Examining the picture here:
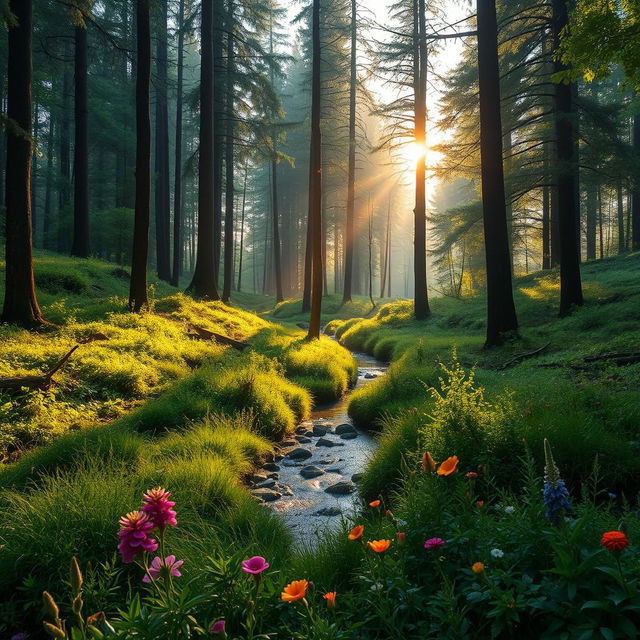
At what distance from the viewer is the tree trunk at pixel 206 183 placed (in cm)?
1550

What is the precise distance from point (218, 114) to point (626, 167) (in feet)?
54.3

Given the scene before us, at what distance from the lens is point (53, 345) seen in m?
7.49

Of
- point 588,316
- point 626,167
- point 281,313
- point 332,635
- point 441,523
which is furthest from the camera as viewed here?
point 281,313

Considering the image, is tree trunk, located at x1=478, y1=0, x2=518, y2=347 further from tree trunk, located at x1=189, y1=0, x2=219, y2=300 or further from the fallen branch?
tree trunk, located at x1=189, y1=0, x2=219, y2=300

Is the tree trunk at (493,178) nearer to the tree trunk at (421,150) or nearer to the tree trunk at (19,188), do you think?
the tree trunk at (421,150)

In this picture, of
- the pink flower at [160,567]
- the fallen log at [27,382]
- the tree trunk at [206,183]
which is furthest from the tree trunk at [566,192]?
the pink flower at [160,567]

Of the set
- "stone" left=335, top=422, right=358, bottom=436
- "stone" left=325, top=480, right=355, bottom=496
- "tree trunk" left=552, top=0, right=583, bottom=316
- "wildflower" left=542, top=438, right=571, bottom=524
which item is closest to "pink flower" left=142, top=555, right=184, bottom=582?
"wildflower" left=542, top=438, right=571, bottom=524

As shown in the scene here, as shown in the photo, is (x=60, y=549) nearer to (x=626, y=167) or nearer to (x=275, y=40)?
(x=626, y=167)

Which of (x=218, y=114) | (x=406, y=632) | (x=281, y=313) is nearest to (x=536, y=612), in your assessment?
(x=406, y=632)

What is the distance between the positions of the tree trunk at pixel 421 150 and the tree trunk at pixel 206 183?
27.4 feet

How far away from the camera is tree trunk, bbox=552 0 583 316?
1105cm

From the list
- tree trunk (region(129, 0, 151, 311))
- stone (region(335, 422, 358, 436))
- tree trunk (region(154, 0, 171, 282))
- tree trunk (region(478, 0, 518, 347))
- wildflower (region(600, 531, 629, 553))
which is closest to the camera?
wildflower (region(600, 531, 629, 553))

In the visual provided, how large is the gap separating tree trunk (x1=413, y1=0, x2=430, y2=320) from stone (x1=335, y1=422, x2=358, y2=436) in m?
11.5

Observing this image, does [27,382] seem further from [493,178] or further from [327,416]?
[493,178]
